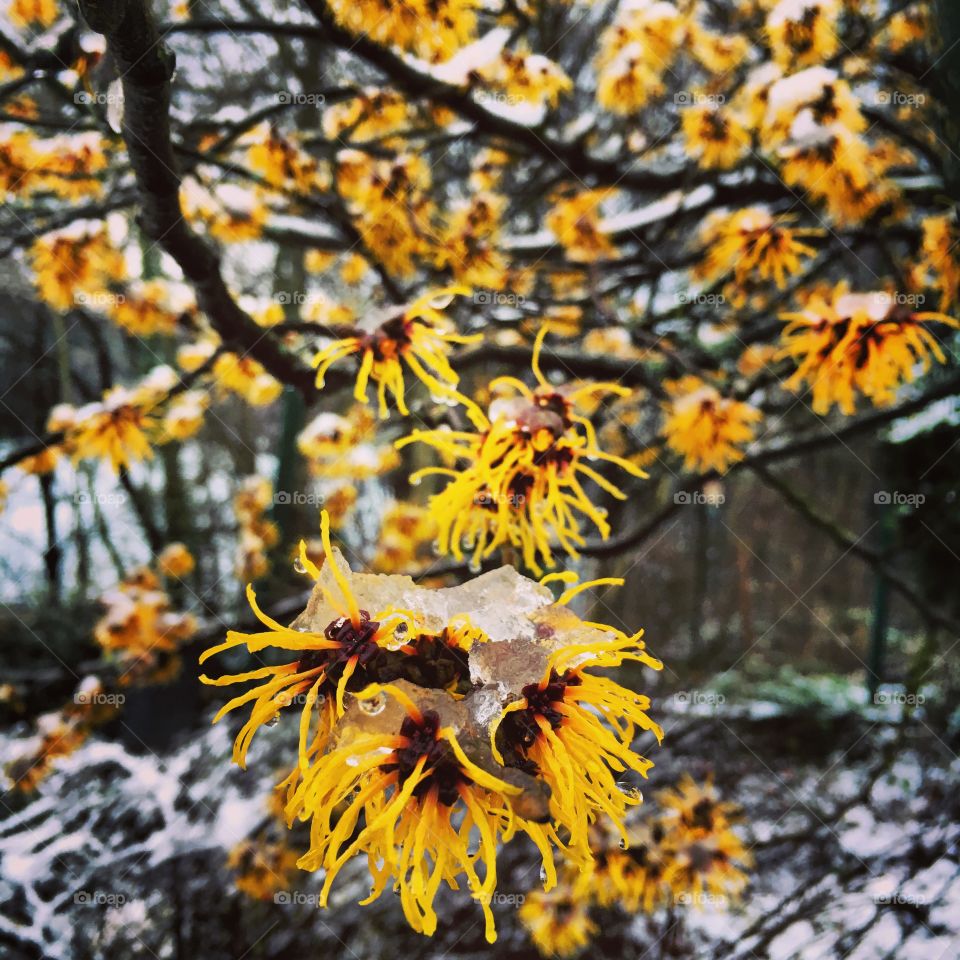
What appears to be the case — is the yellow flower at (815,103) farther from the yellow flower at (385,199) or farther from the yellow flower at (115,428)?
the yellow flower at (115,428)

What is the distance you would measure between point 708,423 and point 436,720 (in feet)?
4.06

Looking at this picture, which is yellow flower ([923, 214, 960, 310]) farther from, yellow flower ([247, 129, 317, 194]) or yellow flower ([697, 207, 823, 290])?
yellow flower ([247, 129, 317, 194])

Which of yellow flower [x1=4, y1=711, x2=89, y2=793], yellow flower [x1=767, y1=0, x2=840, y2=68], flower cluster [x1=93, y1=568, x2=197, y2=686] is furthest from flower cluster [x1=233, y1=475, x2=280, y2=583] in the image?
yellow flower [x1=767, y1=0, x2=840, y2=68]

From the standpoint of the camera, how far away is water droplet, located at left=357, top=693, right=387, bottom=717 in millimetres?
564

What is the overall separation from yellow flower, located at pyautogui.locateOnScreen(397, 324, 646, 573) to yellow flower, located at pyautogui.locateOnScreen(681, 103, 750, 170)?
1.90 m

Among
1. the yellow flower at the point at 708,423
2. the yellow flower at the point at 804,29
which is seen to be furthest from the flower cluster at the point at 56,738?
the yellow flower at the point at 804,29

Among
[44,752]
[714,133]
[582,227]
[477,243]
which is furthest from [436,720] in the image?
[44,752]

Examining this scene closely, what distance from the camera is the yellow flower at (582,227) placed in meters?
2.88

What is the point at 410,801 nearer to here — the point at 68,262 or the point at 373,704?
the point at 373,704

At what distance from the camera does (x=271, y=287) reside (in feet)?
18.2

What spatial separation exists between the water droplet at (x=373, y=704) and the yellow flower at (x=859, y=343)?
1.02m

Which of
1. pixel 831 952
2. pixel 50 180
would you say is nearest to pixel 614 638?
pixel 831 952

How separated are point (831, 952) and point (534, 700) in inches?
92.5

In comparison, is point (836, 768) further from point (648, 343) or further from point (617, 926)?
point (648, 343)
